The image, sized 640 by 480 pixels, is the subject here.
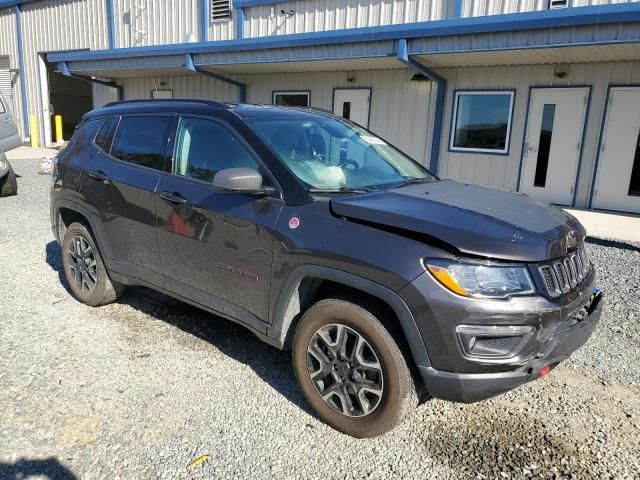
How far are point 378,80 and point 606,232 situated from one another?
261 inches

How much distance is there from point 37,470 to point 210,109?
2405 mm

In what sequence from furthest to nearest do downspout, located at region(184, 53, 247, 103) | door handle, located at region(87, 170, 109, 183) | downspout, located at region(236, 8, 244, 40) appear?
downspout, located at region(236, 8, 244, 40), downspout, located at region(184, 53, 247, 103), door handle, located at region(87, 170, 109, 183)

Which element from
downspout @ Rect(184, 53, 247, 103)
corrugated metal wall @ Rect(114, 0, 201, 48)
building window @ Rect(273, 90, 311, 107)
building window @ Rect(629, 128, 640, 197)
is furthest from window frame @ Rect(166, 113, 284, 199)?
corrugated metal wall @ Rect(114, 0, 201, 48)

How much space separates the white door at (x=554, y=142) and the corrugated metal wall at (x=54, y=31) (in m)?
16.3

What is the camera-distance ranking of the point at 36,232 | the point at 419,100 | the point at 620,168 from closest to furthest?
the point at 36,232 < the point at 620,168 < the point at 419,100

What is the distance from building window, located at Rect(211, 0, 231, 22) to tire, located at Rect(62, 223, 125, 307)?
13.2 metres

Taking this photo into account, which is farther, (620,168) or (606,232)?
(620,168)

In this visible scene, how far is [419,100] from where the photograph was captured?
11.8 metres

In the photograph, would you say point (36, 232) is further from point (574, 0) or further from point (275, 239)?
point (574, 0)

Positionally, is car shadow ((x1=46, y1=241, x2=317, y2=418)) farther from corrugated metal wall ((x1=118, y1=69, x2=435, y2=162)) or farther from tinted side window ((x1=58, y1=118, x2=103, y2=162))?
corrugated metal wall ((x1=118, y1=69, x2=435, y2=162))

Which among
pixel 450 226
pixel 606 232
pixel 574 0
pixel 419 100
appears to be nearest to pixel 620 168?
pixel 606 232

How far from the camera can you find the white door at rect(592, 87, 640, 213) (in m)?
9.45

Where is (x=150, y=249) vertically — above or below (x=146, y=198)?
below

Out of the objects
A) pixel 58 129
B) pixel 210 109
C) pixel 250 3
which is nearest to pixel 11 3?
pixel 58 129
